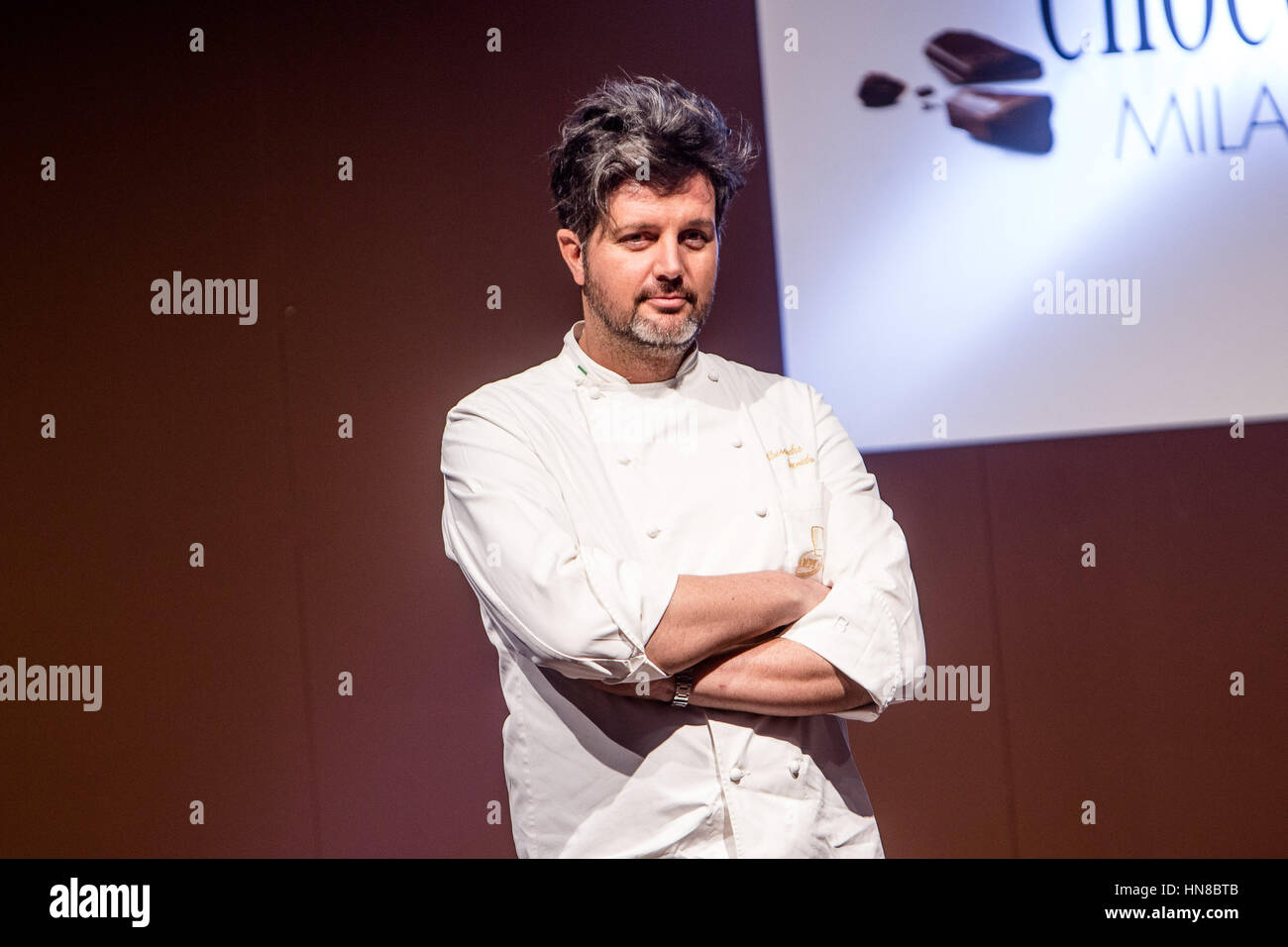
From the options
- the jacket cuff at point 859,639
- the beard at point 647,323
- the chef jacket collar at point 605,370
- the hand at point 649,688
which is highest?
the beard at point 647,323

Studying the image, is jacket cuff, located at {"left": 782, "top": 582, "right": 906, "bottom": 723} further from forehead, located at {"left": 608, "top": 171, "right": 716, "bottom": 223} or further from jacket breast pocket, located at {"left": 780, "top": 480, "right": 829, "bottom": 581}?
forehead, located at {"left": 608, "top": 171, "right": 716, "bottom": 223}

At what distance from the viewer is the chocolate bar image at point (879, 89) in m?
2.53

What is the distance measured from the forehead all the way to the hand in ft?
2.28

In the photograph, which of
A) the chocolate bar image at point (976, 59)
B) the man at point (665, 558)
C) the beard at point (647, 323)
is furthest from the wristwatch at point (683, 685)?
the chocolate bar image at point (976, 59)

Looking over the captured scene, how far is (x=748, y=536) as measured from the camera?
66.7 inches

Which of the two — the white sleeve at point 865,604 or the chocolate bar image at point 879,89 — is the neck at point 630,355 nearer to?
the white sleeve at point 865,604

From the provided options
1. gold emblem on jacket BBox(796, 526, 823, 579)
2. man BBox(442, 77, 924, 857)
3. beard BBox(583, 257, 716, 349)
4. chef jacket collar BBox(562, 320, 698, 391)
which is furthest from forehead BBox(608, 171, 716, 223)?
gold emblem on jacket BBox(796, 526, 823, 579)

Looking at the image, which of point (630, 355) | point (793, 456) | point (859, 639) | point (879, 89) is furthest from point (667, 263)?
point (879, 89)

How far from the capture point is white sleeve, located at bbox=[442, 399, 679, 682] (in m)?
1.50

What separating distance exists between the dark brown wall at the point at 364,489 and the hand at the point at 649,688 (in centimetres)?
104

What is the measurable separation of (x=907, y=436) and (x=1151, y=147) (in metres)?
0.84

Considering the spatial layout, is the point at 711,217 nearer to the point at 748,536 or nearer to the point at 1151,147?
the point at 748,536
